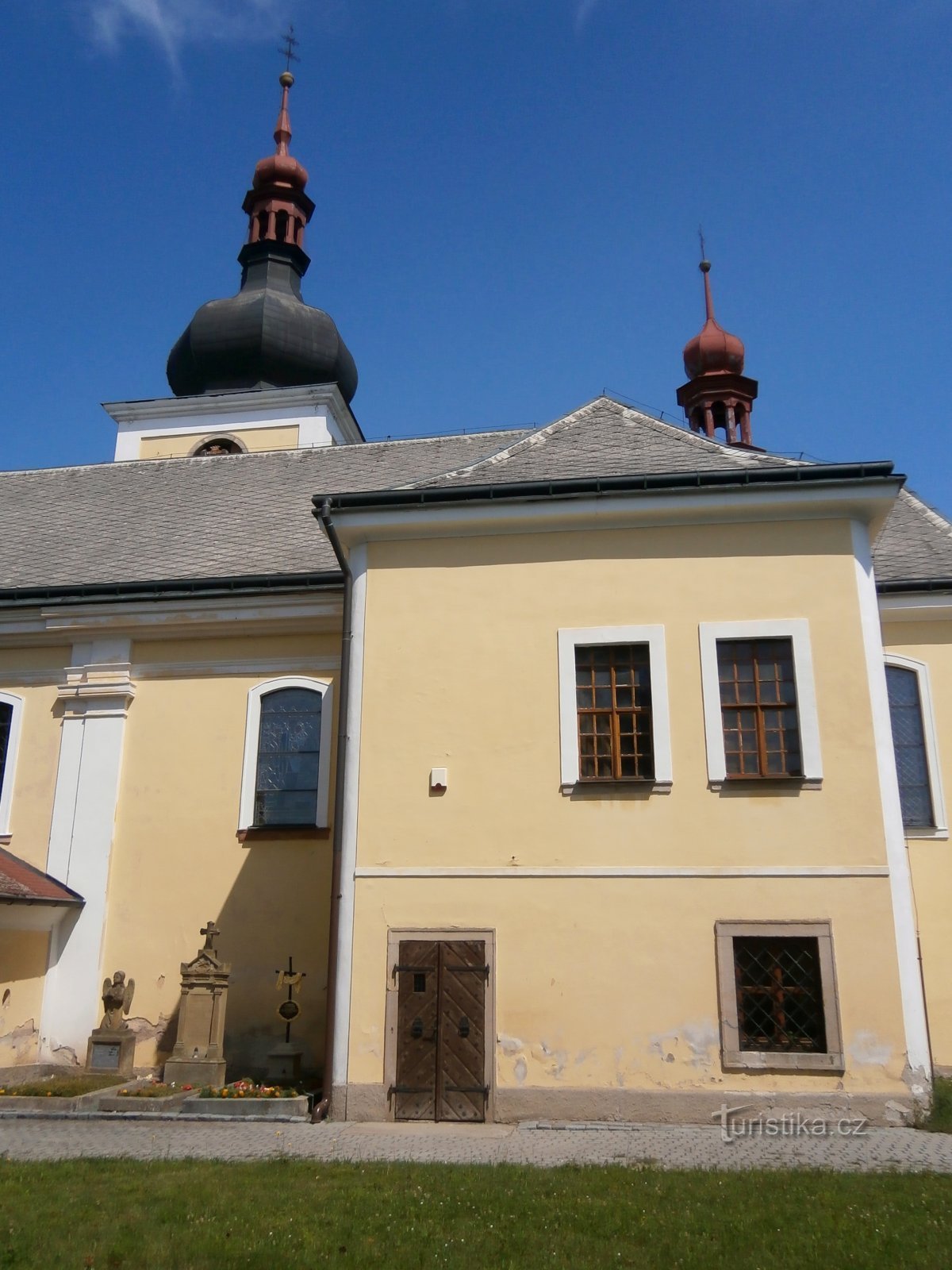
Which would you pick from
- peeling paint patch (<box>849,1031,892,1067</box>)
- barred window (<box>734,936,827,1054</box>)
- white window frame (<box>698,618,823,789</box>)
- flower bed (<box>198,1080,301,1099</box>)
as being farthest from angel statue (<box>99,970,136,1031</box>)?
peeling paint patch (<box>849,1031,892,1067</box>)

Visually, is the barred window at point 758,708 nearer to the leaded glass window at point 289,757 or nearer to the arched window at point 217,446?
the leaded glass window at point 289,757

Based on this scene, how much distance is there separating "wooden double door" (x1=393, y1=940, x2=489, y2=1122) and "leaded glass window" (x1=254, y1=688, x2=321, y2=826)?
3.33m

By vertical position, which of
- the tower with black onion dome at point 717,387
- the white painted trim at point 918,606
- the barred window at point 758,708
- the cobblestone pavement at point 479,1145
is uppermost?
the tower with black onion dome at point 717,387

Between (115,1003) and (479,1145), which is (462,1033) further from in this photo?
(115,1003)

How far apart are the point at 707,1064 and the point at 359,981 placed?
3.38 m

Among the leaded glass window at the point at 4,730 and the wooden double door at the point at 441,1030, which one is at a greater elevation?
the leaded glass window at the point at 4,730

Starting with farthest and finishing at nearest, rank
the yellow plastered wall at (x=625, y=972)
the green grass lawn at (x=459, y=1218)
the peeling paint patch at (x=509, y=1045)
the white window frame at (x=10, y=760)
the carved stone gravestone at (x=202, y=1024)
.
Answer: the white window frame at (x=10, y=760), the carved stone gravestone at (x=202, y=1024), the peeling paint patch at (x=509, y=1045), the yellow plastered wall at (x=625, y=972), the green grass lawn at (x=459, y=1218)

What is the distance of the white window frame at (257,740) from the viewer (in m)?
13.7

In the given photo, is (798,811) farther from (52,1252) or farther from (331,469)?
(331,469)

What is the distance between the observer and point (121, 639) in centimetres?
1505

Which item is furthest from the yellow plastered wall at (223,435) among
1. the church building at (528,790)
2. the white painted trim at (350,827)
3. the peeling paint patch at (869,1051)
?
the peeling paint patch at (869,1051)

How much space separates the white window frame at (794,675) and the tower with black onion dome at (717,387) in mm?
15729

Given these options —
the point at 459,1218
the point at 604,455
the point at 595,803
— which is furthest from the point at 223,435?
the point at 459,1218

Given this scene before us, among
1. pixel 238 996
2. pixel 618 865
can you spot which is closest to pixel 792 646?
pixel 618 865
